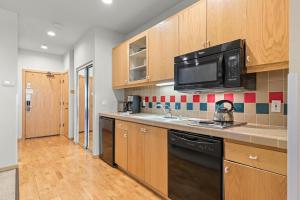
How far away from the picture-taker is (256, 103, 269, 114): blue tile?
1690 mm

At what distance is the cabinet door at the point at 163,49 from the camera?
7.51 feet

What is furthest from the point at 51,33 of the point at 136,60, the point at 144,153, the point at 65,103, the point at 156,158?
the point at 156,158

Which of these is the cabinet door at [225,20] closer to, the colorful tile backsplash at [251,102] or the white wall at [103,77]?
the colorful tile backsplash at [251,102]

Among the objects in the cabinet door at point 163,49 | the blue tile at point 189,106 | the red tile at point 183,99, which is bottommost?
the blue tile at point 189,106

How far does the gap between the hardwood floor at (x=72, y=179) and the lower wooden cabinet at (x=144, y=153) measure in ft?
0.58

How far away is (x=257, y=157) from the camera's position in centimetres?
122

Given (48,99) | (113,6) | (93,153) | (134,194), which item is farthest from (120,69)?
(48,99)

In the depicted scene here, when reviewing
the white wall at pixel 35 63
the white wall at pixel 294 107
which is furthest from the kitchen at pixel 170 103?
the white wall at pixel 35 63

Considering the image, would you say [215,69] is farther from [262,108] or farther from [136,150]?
[136,150]

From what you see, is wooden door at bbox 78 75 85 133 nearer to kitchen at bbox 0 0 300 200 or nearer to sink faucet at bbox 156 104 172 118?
Answer: kitchen at bbox 0 0 300 200

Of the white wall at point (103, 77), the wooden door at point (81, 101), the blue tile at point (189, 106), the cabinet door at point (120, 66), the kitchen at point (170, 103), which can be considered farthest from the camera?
the wooden door at point (81, 101)

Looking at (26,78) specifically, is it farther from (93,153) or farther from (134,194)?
(134,194)

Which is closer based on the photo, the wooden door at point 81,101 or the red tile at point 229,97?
the red tile at point 229,97

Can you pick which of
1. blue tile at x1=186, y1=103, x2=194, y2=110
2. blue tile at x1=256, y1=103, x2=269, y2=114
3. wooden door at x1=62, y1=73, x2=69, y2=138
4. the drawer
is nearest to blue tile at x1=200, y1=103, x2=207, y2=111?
blue tile at x1=186, y1=103, x2=194, y2=110
